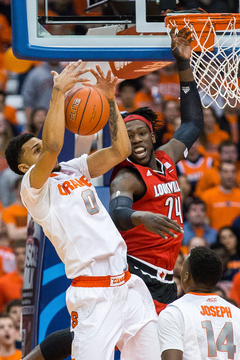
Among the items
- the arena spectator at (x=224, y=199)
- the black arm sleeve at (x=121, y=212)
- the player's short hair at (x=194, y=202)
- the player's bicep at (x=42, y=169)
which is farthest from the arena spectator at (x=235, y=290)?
the player's bicep at (x=42, y=169)

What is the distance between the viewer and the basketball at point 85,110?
3.39 meters

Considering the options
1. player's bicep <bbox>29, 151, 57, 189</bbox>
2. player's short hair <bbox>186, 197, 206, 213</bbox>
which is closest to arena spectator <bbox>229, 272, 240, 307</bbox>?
player's short hair <bbox>186, 197, 206, 213</bbox>

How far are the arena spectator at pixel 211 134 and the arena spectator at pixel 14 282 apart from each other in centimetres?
274

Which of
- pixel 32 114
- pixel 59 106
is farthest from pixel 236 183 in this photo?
pixel 59 106

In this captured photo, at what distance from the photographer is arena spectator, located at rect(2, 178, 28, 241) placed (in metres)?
6.85

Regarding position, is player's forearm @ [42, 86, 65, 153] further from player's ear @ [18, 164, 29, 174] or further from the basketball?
player's ear @ [18, 164, 29, 174]

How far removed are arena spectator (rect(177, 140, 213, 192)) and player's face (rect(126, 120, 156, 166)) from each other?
2.99m

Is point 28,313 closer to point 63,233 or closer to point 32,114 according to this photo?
point 63,233

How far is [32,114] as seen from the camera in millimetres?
7086

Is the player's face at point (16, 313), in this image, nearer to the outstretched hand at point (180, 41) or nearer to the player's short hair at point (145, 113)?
the player's short hair at point (145, 113)

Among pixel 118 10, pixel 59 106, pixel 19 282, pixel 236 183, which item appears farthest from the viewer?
pixel 236 183

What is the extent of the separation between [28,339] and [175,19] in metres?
3.06

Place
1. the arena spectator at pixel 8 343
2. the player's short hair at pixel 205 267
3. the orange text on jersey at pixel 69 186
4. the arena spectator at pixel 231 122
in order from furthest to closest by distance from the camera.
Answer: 1. the arena spectator at pixel 231 122
2. the arena spectator at pixel 8 343
3. the orange text on jersey at pixel 69 186
4. the player's short hair at pixel 205 267

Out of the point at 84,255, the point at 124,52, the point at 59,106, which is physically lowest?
the point at 84,255
